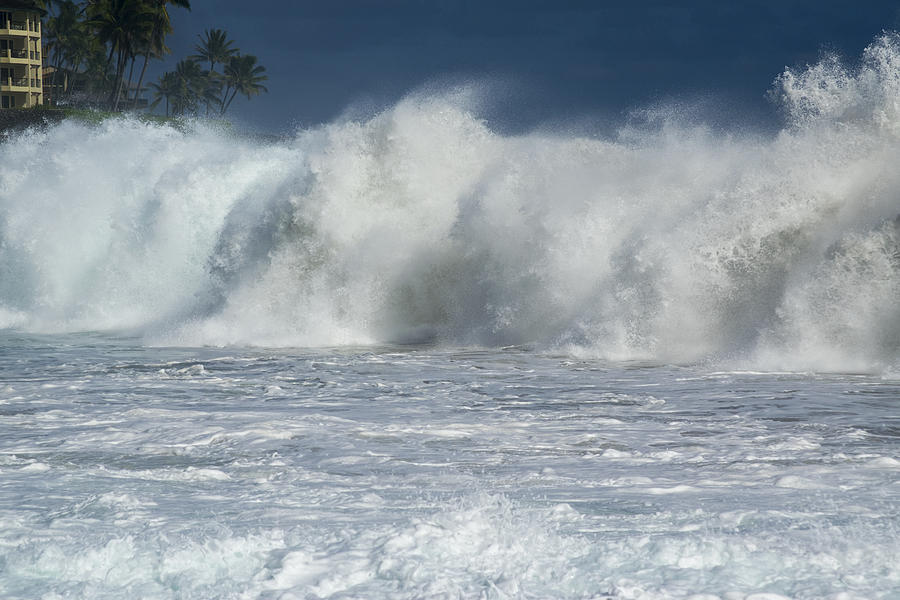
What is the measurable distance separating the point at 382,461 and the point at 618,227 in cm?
850

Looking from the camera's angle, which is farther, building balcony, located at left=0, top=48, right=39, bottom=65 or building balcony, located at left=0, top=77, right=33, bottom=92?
building balcony, located at left=0, top=77, right=33, bottom=92

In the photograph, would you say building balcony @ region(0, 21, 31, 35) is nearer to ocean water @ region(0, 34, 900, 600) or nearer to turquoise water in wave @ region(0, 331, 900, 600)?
ocean water @ region(0, 34, 900, 600)

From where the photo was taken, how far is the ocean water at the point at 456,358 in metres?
4.60

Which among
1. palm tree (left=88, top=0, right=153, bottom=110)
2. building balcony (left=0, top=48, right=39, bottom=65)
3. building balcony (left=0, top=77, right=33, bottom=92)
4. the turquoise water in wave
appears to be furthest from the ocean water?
building balcony (left=0, top=77, right=33, bottom=92)

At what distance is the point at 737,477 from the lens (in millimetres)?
6031

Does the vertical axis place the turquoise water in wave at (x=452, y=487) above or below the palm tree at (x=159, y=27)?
below

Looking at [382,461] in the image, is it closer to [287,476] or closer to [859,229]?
[287,476]

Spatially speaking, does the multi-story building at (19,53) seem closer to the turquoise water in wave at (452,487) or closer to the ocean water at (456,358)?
the ocean water at (456,358)

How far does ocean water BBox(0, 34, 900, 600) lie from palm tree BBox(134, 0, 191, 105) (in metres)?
50.5

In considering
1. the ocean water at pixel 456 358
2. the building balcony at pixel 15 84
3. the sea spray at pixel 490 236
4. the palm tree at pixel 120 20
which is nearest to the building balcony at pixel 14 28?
the building balcony at pixel 15 84

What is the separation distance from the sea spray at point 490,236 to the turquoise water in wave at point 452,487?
2.00 m

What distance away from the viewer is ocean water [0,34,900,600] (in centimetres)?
460

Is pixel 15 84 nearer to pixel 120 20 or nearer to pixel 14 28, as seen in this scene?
pixel 14 28

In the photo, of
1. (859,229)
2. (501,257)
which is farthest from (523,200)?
(859,229)
